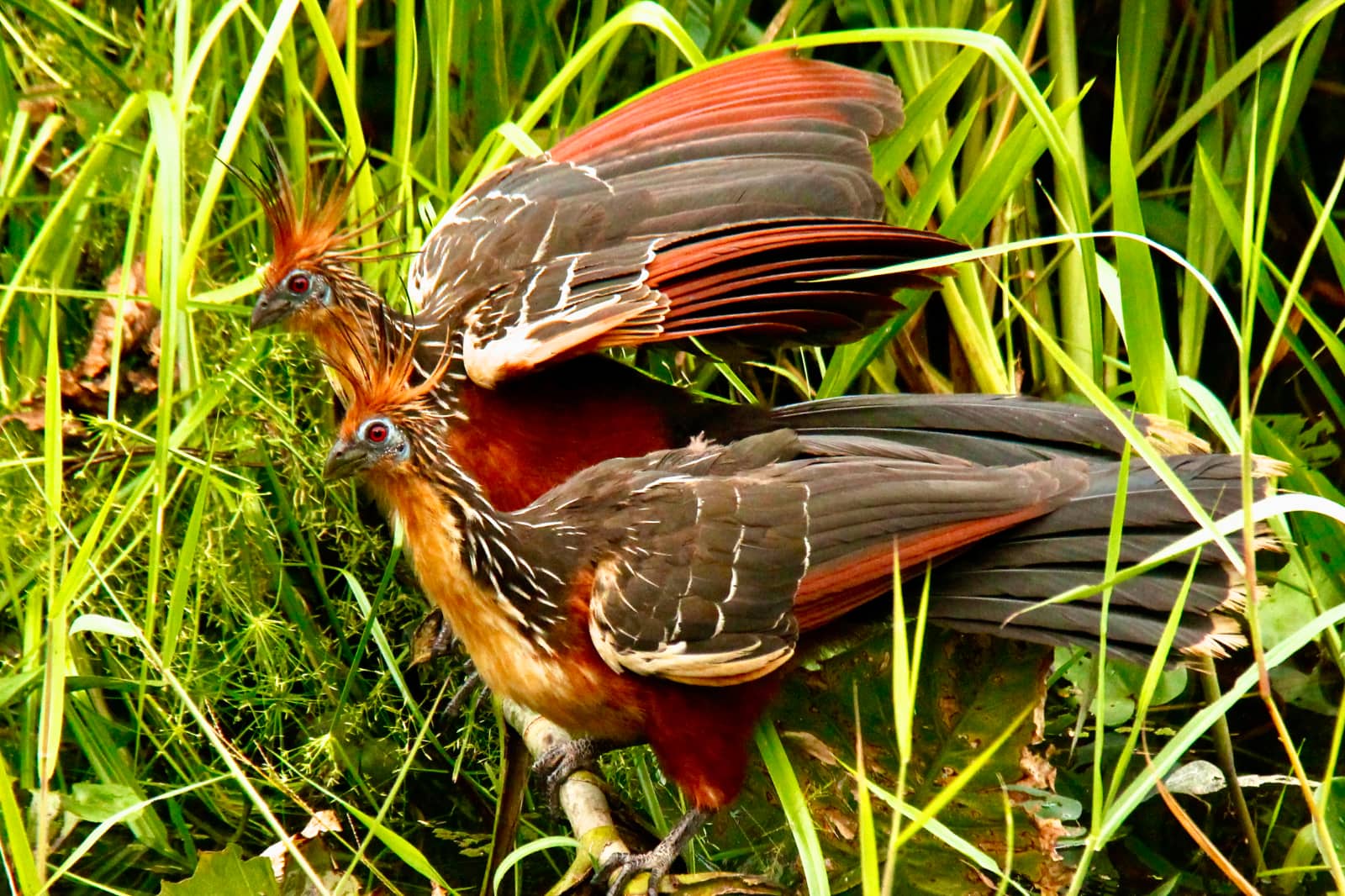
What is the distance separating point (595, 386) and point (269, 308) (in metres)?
0.78

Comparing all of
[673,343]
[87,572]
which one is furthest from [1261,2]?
[87,572]

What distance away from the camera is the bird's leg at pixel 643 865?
111 inches

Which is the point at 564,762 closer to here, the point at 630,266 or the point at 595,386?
the point at 595,386

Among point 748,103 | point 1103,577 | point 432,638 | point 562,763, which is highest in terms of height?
point 748,103

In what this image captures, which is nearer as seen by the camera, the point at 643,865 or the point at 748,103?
the point at 643,865

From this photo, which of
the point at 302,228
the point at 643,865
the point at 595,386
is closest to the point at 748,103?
the point at 595,386

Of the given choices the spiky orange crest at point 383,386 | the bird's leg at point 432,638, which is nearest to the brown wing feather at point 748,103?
the spiky orange crest at point 383,386

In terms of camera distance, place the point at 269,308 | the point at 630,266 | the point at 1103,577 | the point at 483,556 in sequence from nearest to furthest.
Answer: the point at 1103,577
the point at 483,556
the point at 630,266
the point at 269,308

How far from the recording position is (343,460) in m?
3.00

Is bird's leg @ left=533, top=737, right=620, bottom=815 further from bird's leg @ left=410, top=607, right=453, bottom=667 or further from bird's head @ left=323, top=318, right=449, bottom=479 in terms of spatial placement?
bird's head @ left=323, top=318, right=449, bottom=479

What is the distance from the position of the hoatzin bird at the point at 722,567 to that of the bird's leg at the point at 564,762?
0.16 metres

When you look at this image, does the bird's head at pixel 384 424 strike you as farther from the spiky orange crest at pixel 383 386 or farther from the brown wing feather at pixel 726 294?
the brown wing feather at pixel 726 294

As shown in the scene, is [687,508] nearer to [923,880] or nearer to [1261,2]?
[923,880]

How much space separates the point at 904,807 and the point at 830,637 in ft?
2.56
